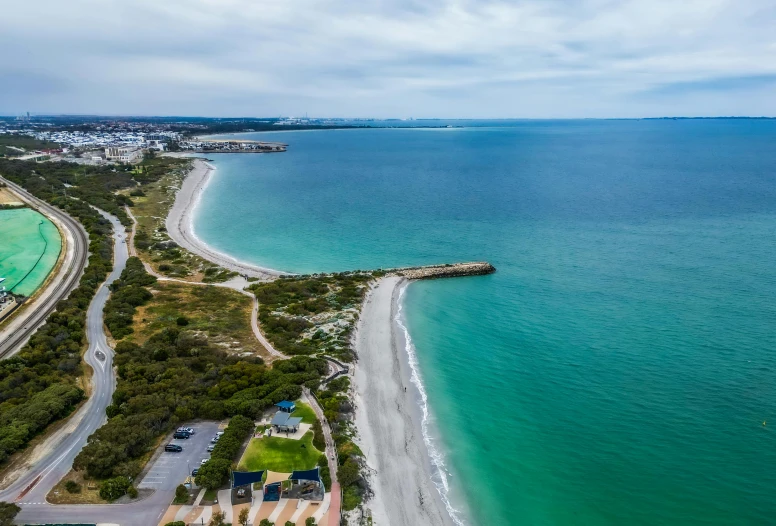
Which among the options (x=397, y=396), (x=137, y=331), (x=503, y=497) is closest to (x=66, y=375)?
(x=137, y=331)

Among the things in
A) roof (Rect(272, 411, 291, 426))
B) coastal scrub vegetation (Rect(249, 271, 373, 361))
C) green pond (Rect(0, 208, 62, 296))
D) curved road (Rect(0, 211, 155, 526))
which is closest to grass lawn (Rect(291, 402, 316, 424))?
roof (Rect(272, 411, 291, 426))

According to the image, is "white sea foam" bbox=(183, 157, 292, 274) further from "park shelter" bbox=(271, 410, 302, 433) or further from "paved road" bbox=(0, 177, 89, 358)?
"park shelter" bbox=(271, 410, 302, 433)

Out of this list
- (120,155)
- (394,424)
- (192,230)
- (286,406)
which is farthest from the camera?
(120,155)

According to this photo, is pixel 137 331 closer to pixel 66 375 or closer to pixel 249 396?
pixel 66 375

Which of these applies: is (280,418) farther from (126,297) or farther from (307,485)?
(126,297)

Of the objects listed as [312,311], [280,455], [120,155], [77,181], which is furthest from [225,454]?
[120,155]

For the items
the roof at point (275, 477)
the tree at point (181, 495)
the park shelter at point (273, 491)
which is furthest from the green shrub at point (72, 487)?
the park shelter at point (273, 491)
